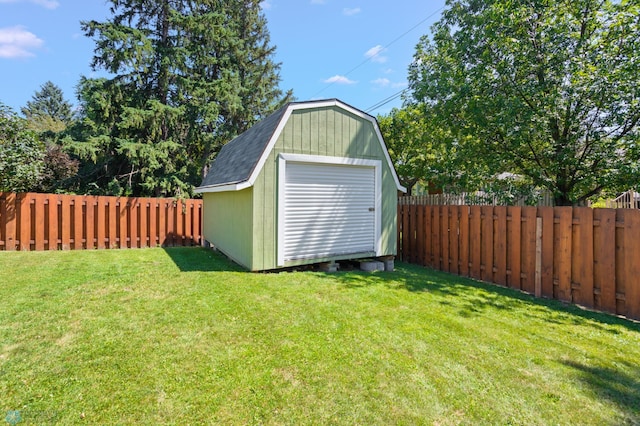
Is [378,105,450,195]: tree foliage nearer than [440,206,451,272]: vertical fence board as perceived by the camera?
No

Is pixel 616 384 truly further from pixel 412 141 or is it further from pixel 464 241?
pixel 412 141

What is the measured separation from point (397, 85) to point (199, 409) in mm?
13542

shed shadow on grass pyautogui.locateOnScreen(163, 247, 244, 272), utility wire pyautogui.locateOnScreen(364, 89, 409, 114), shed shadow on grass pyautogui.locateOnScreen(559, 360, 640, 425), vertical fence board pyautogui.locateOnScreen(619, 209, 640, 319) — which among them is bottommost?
shed shadow on grass pyautogui.locateOnScreen(559, 360, 640, 425)

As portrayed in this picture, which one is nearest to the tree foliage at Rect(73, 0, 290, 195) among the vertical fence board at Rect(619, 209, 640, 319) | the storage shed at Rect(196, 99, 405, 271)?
the storage shed at Rect(196, 99, 405, 271)

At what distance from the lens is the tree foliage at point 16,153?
7.92 meters

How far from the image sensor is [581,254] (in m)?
4.60

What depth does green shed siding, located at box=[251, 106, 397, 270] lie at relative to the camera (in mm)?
5500

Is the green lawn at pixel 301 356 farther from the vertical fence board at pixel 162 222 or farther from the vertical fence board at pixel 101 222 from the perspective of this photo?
the vertical fence board at pixel 162 222

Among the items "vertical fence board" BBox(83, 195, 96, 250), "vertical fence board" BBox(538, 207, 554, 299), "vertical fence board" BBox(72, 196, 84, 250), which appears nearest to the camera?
"vertical fence board" BBox(538, 207, 554, 299)

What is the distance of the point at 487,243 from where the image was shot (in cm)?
603

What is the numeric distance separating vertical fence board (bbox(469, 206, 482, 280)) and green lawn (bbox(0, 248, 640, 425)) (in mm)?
1318

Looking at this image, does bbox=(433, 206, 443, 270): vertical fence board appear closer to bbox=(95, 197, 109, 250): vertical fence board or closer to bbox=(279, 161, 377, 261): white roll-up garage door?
bbox=(279, 161, 377, 261): white roll-up garage door

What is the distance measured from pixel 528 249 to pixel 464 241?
1.32 metres

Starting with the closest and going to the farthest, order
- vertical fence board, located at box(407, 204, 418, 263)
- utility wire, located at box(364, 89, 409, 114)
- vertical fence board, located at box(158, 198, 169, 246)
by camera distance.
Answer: vertical fence board, located at box(407, 204, 418, 263) < vertical fence board, located at box(158, 198, 169, 246) < utility wire, located at box(364, 89, 409, 114)
